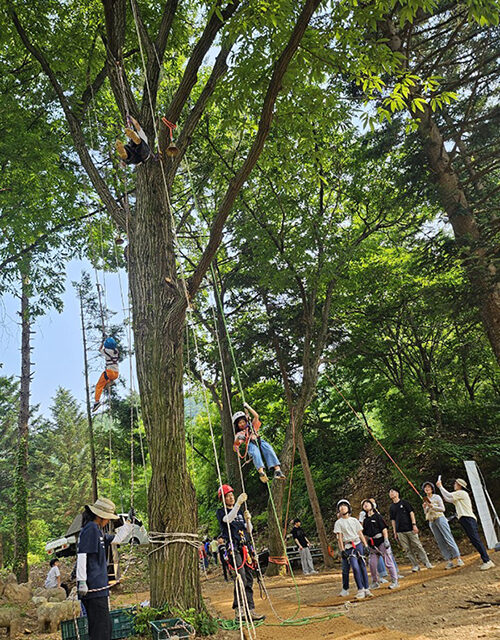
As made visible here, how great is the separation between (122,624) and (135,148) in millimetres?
5289

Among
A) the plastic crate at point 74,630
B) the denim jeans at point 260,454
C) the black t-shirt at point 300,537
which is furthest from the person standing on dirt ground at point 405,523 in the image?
the plastic crate at point 74,630

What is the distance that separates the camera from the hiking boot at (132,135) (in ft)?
17.7

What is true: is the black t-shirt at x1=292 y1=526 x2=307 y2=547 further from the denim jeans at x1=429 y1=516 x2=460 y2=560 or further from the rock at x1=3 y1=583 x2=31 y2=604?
the rock at x1=3 y1=583 x2=31 y2=604

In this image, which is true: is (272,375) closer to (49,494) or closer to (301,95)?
(301,95)

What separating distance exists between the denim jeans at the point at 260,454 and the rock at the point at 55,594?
7.16 meters

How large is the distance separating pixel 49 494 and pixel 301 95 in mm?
37565

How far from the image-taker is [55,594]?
36.3 feet

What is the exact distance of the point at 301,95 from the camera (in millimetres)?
6324

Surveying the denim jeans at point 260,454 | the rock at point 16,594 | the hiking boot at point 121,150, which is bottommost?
the rock at point 16,594

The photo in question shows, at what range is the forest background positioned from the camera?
5934 mm

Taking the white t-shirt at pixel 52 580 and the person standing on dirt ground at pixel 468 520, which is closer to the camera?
the person standing on dirt ground at pixel 468 520

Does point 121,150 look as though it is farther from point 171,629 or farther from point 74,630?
point 74,630

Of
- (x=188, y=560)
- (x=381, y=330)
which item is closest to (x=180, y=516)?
(x=188, y=560)

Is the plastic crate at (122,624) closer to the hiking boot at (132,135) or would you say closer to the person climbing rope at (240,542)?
the person climbing rope at (240,542)
